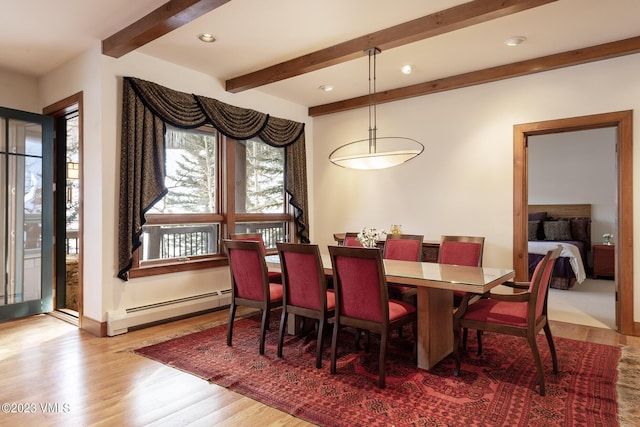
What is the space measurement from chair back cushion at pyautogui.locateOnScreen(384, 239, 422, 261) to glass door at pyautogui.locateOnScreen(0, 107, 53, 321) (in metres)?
3.76

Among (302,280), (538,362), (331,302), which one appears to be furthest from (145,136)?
(538,362)

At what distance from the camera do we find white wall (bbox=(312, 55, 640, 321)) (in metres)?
3.90

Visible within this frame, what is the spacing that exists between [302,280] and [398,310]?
76 centimetres

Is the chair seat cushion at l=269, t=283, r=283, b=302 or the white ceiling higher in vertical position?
the white ceiling

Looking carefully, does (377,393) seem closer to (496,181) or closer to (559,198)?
(496,181)

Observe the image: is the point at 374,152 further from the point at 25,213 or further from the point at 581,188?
the point at 581,188

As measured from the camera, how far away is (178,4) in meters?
2.84

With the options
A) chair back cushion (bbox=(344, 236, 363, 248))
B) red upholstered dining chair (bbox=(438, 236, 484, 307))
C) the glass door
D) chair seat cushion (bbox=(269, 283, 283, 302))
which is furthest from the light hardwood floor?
chair back cushion (bbox=(344, 236, 363, 248))

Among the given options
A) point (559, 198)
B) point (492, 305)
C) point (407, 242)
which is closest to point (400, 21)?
point (407, 242)

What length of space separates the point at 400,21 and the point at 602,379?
308 centimetres

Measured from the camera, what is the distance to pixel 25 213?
4.29 m

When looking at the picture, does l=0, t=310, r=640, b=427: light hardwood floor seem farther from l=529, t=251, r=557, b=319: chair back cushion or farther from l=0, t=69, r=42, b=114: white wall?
l=0, t=69, r=42, b=114: white wall

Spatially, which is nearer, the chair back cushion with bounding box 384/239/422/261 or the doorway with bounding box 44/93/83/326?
the chair back cushion with bounding box 384/239/422/261

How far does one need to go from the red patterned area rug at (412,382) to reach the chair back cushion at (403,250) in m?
0.84
